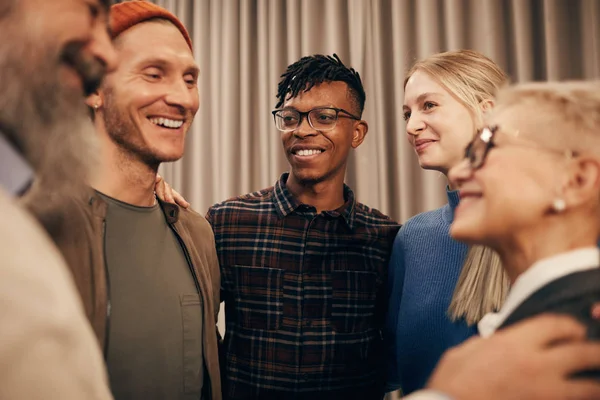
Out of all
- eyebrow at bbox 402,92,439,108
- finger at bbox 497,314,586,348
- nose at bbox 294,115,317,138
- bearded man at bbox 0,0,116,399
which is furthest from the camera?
nose at bbox 294,115,317,138

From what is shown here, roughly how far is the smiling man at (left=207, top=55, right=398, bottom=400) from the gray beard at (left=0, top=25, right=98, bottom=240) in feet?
3.01

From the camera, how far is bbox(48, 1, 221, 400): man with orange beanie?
119 centimetres

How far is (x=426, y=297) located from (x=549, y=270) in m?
0.71

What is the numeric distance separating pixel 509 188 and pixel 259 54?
2170 mm

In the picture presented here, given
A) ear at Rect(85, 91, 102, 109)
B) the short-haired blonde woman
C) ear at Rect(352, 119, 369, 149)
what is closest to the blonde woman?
ear at Rect(352, 119, 369, 149)

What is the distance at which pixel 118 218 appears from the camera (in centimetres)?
135

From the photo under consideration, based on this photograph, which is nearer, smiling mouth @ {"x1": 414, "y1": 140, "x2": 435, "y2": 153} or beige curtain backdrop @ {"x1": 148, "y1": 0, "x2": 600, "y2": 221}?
smiling mouth @ {"x1": 414, "y1": 140, "x2": 435, "y2": 153}

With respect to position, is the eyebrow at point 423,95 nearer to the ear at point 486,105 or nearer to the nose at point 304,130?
the ear at point 486,105

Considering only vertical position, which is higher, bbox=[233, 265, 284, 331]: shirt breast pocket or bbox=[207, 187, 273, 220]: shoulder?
bbox=[207, 187, 273, 220]: shoulder

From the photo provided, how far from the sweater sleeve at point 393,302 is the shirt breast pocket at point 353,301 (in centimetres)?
6

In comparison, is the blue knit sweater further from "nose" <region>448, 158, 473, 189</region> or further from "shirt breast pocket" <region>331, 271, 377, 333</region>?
"nose" <region>448, 158, 473, 189</region>

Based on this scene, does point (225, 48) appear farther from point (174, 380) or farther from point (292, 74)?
point (174, 380)

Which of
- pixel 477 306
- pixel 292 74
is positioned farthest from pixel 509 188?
pixel 292 74

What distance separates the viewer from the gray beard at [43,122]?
692mm
